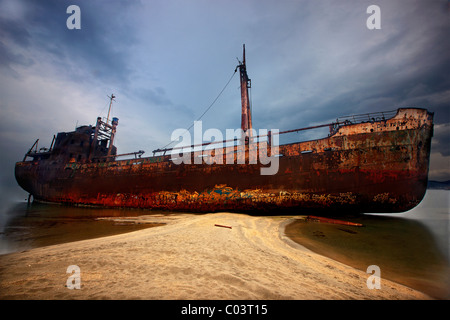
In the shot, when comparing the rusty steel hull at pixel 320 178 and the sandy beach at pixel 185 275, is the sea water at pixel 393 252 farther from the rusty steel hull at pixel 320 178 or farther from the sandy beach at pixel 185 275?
the rusty steel hull at pixel 320 178

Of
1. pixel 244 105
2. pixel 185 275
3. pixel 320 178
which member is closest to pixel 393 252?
pixel 185 275

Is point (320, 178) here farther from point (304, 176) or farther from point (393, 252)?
point (393, 252)

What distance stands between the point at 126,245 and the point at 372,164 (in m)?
8.14

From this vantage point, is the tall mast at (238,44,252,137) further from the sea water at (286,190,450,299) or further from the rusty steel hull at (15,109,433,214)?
the sea water at (286,190,450,299)

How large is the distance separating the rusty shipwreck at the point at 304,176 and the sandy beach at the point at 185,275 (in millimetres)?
4615

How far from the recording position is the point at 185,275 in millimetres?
1665

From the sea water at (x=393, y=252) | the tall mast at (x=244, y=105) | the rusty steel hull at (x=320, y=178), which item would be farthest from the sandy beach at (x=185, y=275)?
the tall mast at (x=244, y=105)

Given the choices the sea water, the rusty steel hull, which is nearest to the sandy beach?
the sea water

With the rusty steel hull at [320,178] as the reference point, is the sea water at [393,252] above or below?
below

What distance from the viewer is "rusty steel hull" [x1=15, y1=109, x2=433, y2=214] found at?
5.88 meters

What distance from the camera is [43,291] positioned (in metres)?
1.32

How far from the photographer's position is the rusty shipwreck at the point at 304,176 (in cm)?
589

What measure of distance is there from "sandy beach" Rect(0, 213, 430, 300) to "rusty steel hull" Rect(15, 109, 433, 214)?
4.56 meters
